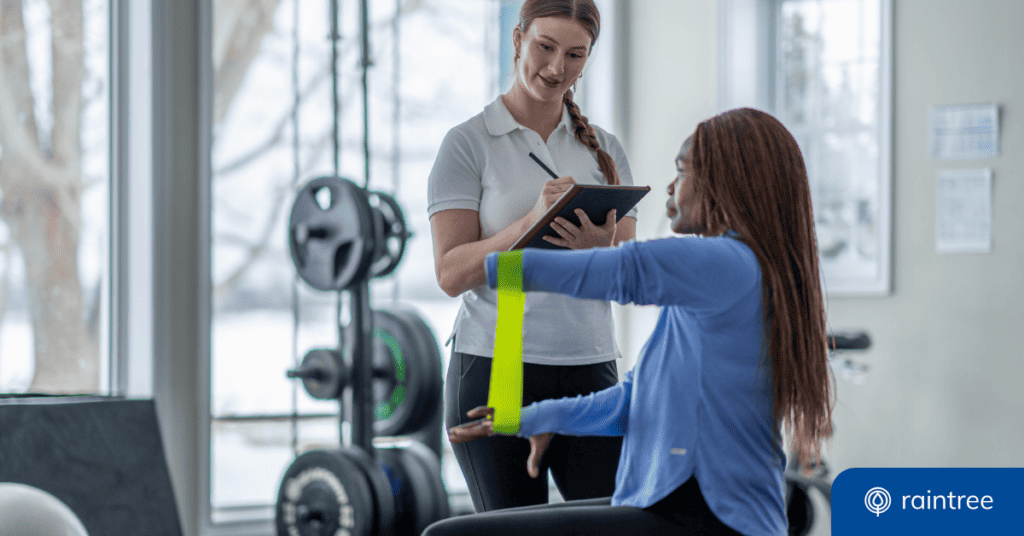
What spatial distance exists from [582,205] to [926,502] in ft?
2.49

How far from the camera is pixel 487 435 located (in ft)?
4.06

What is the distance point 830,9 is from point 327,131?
1961 mm

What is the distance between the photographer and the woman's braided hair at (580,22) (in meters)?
1.37

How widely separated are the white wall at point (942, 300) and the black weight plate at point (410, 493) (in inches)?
51.5

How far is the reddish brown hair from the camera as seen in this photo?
1.04 m

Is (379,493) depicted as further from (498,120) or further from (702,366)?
(702,366)

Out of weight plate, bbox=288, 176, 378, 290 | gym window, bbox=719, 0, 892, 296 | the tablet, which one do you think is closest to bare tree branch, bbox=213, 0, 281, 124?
weight plate, bbox=288, 176, 378, 290

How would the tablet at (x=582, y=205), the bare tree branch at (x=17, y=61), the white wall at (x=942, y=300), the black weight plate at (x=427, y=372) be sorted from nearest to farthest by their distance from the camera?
the tablet at (x=582, y=205) → the black weight plate at (x=427, y=372) → the bare tree branch at (x=17, y=61) → the white wall at (x=942, y=300)

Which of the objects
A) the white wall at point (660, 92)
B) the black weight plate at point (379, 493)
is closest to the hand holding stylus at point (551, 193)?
the black weight plate at point (379, 493)

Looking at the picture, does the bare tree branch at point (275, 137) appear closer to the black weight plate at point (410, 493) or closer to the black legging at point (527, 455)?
the black weight plate at point (410, 493)

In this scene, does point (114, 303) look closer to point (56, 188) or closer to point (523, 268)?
point (56, 188)

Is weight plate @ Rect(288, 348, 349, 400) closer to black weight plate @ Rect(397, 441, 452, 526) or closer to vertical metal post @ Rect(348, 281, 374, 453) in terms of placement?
vertical metal post @ Rect(348, 281, 374, 453)

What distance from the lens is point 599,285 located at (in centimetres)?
101

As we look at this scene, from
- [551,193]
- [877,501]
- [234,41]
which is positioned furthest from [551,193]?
[234,41]
